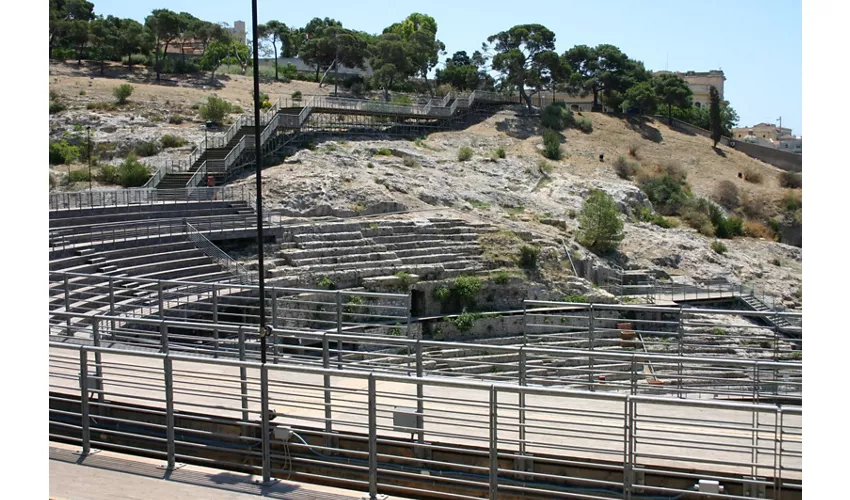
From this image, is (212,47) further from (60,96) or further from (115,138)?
(115,138)

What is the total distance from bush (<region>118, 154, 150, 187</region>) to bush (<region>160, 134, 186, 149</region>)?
15.8ft

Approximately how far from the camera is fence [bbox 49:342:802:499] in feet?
28.9

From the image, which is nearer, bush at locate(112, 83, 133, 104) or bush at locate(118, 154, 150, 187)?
bush at locate(118, 154, 150, 187)

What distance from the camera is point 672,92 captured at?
2783 inches

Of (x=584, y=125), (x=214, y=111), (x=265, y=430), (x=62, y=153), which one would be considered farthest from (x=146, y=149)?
(x=265, y=430)

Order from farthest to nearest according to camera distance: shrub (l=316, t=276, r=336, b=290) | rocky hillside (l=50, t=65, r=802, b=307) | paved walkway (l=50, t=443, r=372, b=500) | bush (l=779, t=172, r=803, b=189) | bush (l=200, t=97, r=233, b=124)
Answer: bush (l=779, t=172, r=803, b=189), bush (l=200, t=97, r=233, b=124), rocky hillside (l=50, t=65, r=802, b=307), shrub (l=316, t=276, r=336, b=290), paved walkway (l=50, t=443, r=372, b=500)

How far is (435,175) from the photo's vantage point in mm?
42719

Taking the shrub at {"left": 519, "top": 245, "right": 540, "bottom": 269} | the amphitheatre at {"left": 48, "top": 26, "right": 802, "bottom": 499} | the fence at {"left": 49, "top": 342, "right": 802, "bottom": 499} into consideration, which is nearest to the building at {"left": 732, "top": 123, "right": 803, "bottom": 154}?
the amphitheatre at {"left": 48, "top": 26, "right": 802, "bottom": 499}

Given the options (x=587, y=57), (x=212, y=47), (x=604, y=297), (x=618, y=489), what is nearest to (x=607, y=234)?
(x=604, y=297)

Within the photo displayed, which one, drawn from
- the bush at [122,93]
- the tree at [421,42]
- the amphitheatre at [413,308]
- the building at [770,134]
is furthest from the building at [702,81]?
the bush at [122,93]

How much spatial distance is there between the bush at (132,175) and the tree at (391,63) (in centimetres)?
2838

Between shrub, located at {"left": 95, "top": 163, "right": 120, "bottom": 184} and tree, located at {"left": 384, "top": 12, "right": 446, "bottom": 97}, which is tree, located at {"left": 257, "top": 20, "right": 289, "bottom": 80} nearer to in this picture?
tree, located at {"left": 384, "top": 12, "right": 446, "bottom": 97}

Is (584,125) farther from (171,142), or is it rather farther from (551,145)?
(171,142)

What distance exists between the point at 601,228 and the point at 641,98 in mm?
31635
